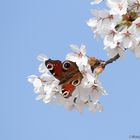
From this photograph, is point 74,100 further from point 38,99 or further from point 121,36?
point 121,36

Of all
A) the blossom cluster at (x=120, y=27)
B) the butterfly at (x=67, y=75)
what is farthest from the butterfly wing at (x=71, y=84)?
the blossom cluster at (x=120, y=27)

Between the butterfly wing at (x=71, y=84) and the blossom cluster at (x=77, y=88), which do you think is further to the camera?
the blossom cluster at (x=77, y=88)

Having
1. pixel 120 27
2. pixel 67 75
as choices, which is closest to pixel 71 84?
pixel 67 75

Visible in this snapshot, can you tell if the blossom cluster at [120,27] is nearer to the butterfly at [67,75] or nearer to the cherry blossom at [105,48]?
the cherry blossom at [105,48]

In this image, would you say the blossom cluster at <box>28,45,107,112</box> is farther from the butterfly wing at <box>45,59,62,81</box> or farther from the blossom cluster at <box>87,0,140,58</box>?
the blossom cluster at <box>87,0,140,58</box>

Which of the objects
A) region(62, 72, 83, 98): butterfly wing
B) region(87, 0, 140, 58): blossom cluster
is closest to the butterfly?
region(62, 72, 83, 98): butterfly wing

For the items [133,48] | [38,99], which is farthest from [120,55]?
[38,99]
